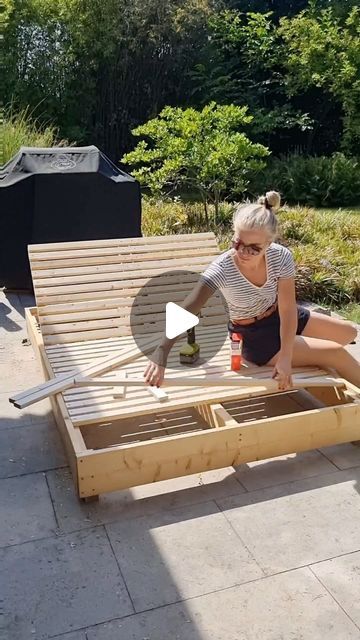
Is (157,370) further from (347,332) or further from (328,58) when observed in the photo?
(328,58)

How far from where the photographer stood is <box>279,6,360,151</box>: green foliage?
1316 cm

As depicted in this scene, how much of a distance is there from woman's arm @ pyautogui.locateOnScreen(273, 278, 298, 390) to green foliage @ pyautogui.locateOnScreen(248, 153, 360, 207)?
8.76 metres

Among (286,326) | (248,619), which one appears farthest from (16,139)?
(248,619)

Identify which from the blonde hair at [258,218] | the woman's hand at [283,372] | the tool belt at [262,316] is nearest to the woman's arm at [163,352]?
the tool belt at [262,316]

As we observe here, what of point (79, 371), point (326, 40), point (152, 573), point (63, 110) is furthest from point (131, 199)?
point (326, 40)

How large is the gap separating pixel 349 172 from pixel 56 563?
1114 cm

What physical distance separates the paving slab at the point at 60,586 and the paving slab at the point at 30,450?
0.58 meters

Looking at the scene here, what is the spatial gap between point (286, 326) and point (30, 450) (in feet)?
4.91

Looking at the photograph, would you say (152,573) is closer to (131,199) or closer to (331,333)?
(331,333)

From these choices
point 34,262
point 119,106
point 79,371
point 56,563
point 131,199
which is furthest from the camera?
point 119,106

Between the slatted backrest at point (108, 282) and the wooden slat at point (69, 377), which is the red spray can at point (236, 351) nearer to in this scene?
the wooden slat at point (69, 377)

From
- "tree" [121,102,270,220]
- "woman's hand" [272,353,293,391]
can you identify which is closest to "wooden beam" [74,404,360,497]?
"woman's hand" [272,353,293,391]

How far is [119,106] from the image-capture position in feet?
47.0

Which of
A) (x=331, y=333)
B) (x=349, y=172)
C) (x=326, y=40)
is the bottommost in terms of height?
(x=349, y=172)
